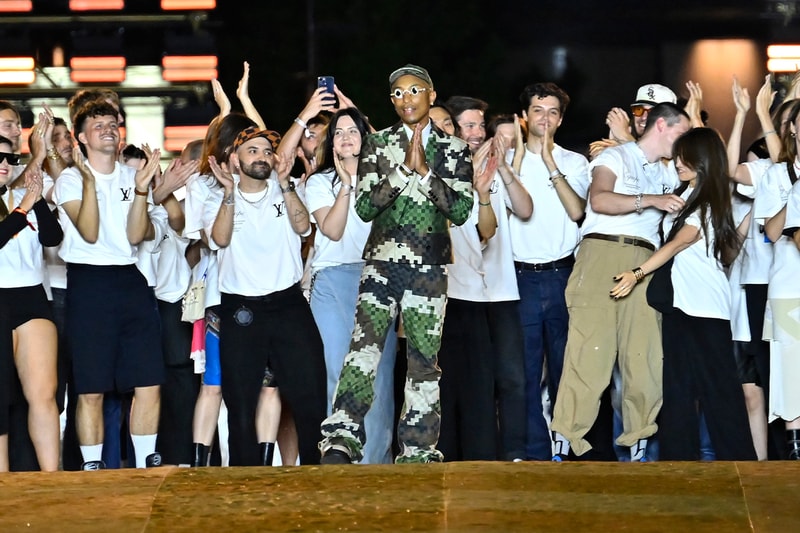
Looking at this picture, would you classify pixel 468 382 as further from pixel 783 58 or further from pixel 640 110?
pixel 783 58

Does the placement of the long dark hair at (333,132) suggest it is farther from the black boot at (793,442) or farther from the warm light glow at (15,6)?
the warm light glow at (15,6)

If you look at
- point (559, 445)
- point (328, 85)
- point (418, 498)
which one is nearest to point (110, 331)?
point (328, 85)

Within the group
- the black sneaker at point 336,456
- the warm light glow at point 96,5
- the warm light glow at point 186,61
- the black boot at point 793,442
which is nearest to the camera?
the black sneaker at point 336,456

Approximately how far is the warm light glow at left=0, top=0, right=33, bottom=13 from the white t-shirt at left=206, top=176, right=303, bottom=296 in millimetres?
4213

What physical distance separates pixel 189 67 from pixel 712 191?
4.72 m

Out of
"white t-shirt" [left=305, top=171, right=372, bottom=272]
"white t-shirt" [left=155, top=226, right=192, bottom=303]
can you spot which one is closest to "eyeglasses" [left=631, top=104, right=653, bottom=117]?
"white t-shirt" [left=305, top=171, right=372, bottom=272]

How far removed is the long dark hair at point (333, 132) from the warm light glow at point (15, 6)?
4.18 metres

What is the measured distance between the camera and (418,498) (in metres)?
6.32

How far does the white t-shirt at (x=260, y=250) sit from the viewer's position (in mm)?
8352

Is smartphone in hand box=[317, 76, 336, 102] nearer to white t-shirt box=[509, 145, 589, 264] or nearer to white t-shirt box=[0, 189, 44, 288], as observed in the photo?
white t-shirt box=[509, 145, 589, 264]

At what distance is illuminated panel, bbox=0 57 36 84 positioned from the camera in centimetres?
1150

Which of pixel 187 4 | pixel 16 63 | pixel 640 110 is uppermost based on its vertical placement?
pixel 187 4

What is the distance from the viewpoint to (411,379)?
24.2ft

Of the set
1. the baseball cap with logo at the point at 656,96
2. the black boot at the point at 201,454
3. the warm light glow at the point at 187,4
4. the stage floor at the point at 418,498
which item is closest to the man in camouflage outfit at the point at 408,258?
the stage floor at the point at 418,498
